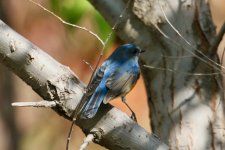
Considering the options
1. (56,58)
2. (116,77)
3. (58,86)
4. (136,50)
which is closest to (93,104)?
(58,86)

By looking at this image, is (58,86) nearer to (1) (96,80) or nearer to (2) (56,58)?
(1) (96,80)

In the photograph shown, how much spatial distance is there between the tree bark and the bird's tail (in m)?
0.59

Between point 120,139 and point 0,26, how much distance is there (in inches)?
24.7

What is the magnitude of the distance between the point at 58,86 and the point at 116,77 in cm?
69

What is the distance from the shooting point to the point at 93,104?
→ 2883 mm

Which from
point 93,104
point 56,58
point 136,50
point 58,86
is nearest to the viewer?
point 58,86

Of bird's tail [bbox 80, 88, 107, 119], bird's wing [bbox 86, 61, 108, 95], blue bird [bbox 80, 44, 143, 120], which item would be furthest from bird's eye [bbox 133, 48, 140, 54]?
bird's tail [bbox 80, 88, 107, 119]

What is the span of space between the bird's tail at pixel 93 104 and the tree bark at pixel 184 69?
1.94ft

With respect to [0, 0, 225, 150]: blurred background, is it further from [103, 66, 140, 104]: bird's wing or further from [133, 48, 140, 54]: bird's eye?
[103, 66, 140, 104]: bird's wing

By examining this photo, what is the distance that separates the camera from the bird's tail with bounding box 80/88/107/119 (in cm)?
271

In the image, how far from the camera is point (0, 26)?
8.98 feet

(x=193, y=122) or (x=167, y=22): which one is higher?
(x=167, y=22)

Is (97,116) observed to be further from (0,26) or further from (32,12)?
(32,12)

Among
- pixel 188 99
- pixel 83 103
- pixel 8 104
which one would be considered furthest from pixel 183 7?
pixel 8 104
